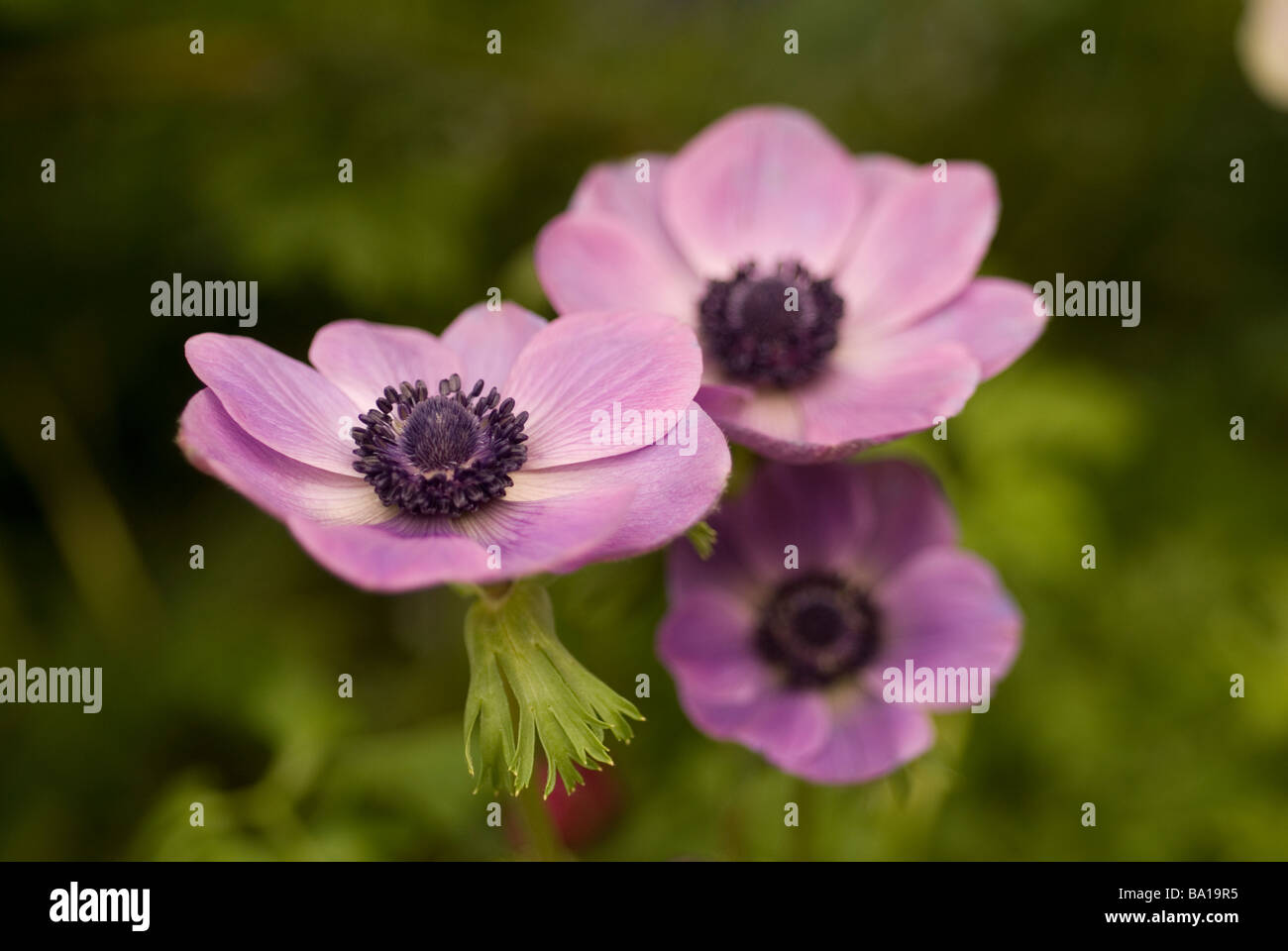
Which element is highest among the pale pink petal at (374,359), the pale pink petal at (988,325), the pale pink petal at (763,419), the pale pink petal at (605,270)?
the pale pink petal at (605,270)

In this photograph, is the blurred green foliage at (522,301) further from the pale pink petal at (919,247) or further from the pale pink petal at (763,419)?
the pale pink petal at (763,419)

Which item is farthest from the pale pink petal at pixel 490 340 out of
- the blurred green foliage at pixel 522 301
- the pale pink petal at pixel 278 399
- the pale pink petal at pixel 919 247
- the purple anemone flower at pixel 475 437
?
the blurred green foliage at pixel 522 301

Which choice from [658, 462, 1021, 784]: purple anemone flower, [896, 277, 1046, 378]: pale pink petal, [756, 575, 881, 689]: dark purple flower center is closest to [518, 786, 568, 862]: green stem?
[658, 462, 1021, 784]: purple anemone flower

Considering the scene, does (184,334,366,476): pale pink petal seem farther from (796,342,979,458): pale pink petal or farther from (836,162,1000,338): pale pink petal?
(836,162,1000,338): pale pink petal

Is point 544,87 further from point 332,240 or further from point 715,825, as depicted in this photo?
point 715,825
